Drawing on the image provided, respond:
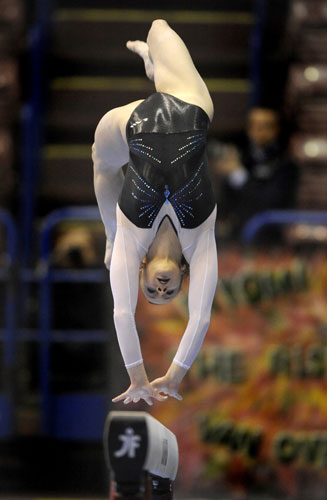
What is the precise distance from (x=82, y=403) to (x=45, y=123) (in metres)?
2.00

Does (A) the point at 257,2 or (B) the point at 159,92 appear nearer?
(B) the point at 159,92

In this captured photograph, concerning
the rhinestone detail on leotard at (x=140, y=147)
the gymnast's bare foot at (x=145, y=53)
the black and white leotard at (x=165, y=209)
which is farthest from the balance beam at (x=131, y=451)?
the gymnast's bare foot at (x=145, y=53)

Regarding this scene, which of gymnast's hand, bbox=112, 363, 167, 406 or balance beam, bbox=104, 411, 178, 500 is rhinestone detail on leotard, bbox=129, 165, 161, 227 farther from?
balance beam, bbox=104, 411, 178, 500

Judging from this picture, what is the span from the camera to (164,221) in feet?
8.62

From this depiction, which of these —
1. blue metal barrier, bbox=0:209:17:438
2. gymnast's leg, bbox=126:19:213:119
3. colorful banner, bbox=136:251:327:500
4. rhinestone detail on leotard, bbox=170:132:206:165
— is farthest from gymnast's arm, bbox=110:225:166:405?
blue metal barrier, bbox=0:209:17:438

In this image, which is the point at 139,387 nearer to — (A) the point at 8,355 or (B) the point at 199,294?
(B) the point at 199,294

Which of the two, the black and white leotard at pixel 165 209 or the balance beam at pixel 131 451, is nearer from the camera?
the balance beam at pixel 131 451

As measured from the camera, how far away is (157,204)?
2604mm

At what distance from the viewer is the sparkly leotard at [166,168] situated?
2.60 meters

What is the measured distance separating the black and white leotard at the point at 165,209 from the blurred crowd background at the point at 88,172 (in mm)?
485

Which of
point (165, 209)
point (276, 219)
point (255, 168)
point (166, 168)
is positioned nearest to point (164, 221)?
point (165, 209)

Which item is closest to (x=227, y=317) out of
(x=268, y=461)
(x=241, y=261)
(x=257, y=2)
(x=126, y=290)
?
(x=241, y=261)

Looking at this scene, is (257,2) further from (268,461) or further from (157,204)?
(268,461)

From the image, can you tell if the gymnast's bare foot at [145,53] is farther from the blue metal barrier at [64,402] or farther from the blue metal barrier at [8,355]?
the blue metal barrier at [8,355]
